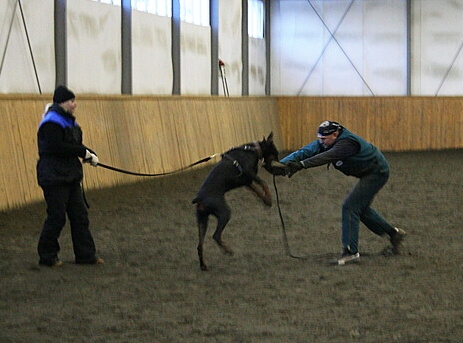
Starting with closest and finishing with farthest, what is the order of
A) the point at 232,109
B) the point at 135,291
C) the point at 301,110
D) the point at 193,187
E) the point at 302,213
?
the point at 135,291, the point at 302,213, the point at 193,187, the point at 232,109, the point at 301,110

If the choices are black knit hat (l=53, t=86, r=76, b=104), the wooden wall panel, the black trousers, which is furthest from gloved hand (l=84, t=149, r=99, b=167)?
the wooden wall panel

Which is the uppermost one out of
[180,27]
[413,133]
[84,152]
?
[180,27]

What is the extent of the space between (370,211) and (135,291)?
2.85 m

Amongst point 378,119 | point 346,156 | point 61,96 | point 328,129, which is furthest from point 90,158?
point 378,119

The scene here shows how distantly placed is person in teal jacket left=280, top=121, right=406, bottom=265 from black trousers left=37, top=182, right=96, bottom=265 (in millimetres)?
2008

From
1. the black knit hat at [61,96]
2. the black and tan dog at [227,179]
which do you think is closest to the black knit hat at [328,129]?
the black and tan dog at [227,179]

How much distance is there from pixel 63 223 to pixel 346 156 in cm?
275

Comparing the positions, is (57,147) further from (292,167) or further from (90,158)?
(292,167)

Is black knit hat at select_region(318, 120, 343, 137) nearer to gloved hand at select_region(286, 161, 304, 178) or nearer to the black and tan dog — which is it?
gloved hand at select_region(286, 161, 304, 178)

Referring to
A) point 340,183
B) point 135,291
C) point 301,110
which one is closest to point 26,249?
point 135,291

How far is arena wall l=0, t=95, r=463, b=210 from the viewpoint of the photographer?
12422mm

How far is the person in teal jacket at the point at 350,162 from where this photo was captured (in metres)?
8.62

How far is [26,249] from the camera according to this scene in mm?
9805

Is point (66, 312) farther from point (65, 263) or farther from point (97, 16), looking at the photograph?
point (97, 16)
